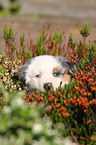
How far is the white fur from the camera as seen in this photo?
402 centimetres

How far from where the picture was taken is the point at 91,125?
315cm

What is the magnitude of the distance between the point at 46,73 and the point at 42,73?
0.08 meters

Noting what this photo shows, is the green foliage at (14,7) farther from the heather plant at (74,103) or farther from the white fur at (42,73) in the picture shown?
the white fur at (42,73)

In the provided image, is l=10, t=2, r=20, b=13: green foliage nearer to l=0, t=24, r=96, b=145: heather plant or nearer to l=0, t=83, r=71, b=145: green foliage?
l=0, t=24, r=96, b=145: heather plant

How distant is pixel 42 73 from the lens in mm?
4082

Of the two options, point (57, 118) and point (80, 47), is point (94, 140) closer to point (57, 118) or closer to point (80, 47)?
point (57, 118)

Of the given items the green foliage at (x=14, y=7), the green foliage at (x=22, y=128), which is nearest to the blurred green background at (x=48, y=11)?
the green foliage at (x=14, y=7)

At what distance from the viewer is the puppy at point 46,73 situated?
13.2ft

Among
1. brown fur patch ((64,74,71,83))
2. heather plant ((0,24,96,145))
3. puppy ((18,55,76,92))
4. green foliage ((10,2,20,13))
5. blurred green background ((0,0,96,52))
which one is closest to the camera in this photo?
heather plant ((0,24,96,145))

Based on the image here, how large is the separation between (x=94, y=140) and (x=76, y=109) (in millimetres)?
594

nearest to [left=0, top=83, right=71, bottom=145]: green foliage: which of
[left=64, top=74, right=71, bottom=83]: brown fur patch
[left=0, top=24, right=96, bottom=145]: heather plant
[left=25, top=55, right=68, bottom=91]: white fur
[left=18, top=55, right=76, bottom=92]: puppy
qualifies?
[left=0, top=24, right=96, bottom=145]: heather plant

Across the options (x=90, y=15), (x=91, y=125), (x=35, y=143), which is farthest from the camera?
(x=90, y=15)

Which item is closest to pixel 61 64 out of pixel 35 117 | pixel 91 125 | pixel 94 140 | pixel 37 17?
pixel 91 125

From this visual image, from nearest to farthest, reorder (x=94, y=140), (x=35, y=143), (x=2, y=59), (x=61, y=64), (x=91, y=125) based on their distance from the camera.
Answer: (x=35, y=143), (x=94, y=140), (x=91, y=125), (x=61, y=64), (x=2, y=59)
